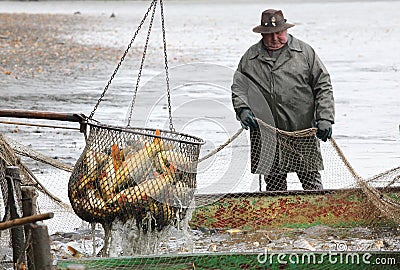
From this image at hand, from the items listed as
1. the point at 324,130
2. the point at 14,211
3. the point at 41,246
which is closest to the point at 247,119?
the point at 324,130

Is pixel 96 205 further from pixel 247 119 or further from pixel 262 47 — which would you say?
pixel 262 47

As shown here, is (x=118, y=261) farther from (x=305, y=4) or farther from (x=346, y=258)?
(x=305, y=4)

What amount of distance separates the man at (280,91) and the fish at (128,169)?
2015mm

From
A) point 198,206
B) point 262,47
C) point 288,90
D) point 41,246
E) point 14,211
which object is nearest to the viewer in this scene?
point 41,246

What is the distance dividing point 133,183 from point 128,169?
0.10m

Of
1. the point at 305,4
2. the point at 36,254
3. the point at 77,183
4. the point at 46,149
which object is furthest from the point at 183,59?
the point at 305,4

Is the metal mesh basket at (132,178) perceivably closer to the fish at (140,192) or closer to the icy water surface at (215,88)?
the fish at (140,192)

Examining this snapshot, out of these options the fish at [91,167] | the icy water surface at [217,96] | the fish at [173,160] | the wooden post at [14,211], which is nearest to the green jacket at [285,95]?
the icy water surface at [217,96]

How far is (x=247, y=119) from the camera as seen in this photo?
8625 millimetres

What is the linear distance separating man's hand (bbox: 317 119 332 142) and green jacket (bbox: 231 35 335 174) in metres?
0.18

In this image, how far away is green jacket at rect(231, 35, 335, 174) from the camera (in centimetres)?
875

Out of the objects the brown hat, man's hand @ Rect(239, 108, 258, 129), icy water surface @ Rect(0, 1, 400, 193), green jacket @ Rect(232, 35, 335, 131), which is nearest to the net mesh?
man's hand @ Rect(239, 108, 258, 129)

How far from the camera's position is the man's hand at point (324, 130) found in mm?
8477

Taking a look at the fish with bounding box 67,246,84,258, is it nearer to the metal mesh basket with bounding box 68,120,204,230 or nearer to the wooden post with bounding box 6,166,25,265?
the metal mesh basket with bounding box 68,120,204,230
